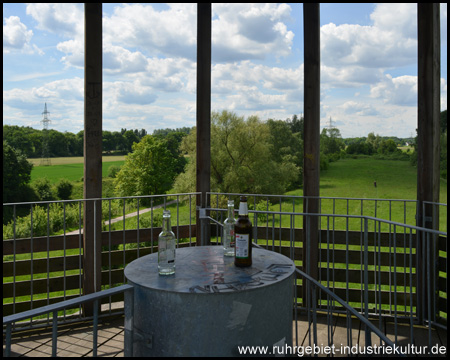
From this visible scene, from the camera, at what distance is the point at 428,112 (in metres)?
3.48

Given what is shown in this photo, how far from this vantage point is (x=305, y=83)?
3.80 metres

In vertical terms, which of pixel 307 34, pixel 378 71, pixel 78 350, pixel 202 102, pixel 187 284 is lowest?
pixel 78 350

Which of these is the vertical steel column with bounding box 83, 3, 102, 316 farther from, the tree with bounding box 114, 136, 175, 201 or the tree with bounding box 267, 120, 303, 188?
the tree with bounding box 267, 120, 303, 188

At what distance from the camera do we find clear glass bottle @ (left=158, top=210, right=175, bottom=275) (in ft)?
5.39

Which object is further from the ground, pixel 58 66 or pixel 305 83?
pixel 58 66

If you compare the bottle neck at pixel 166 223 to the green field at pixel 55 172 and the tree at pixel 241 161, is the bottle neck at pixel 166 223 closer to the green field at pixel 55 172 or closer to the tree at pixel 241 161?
the green field at pixel 55 172

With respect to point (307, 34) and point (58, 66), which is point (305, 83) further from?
point (58, 66)

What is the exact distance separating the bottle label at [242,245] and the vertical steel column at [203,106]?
7.60ft

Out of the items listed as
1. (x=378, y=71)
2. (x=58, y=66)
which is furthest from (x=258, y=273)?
(x=58, y=66)

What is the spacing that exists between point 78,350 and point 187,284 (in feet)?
6.52

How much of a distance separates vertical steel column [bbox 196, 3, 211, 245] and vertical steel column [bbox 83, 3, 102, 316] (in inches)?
43.3

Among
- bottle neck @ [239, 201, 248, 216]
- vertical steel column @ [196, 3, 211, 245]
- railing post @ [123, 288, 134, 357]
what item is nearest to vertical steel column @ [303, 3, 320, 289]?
vertical steel column @ [196, 3, 211, 245]

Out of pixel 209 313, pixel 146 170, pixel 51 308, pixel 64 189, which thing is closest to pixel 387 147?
pixel 146 170

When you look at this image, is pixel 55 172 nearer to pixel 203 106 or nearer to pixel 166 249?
pixel 203 106
